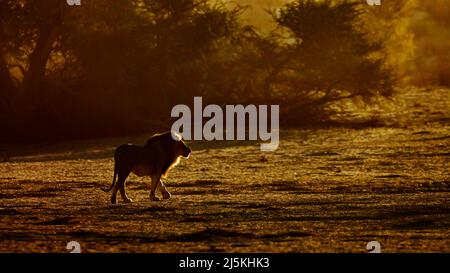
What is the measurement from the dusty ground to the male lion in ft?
1.13

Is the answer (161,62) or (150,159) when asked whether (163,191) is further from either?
(161,62)

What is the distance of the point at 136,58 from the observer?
3516 cm

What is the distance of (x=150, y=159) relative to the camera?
17297 millimetres

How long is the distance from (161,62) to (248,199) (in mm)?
17876

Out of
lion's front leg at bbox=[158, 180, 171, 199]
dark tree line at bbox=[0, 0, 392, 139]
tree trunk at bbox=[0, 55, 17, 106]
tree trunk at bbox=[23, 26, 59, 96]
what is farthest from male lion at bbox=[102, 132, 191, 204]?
tree trunk at bbox=[0, 55, 17, 106]

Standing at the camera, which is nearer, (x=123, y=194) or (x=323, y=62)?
(x=123, y=194)

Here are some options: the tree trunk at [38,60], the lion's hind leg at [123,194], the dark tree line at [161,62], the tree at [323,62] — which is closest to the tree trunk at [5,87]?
the dark tree line at [161,62]

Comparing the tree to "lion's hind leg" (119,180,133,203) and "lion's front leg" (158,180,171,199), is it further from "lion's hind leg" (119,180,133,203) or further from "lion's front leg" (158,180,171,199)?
"lion's hind leg" (119,180,133,203)

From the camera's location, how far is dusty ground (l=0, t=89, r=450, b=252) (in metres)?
13.3

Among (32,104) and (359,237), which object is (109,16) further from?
(359,237)

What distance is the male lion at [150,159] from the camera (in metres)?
17.1

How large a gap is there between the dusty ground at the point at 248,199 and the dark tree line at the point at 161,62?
2.70 meters

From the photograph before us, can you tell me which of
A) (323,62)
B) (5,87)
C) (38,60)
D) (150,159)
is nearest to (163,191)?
(150,159)
